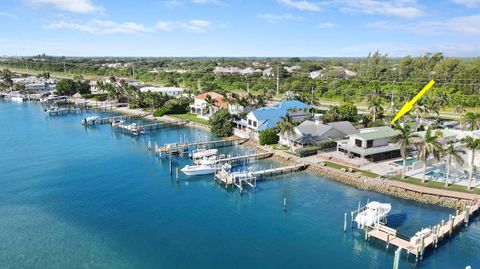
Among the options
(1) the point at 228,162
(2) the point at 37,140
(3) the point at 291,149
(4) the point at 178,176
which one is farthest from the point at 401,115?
(2) the point at 37,140

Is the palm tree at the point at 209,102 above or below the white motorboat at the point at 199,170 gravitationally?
above

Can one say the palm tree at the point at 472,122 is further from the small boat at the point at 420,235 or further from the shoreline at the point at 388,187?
the small boat at the point at 420,235

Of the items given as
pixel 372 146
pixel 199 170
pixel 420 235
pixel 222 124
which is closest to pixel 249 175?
pixel 199 170

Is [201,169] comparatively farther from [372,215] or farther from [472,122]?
[472,122]

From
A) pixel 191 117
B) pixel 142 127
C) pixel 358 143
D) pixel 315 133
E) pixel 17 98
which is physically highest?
pixel 17 98

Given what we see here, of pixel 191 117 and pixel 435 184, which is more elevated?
pixel 191 117

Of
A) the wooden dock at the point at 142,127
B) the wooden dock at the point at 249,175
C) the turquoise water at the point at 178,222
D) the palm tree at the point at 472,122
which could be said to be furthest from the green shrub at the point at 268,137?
the palm tree at the point at 472,122
